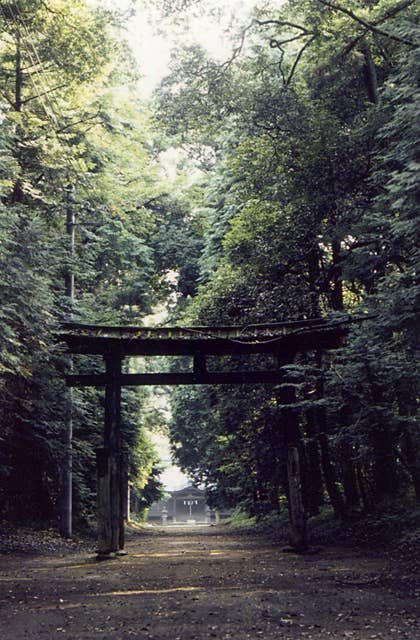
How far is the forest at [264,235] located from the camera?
12.6 meters

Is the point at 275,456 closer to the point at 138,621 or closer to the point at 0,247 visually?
the point at 0,247

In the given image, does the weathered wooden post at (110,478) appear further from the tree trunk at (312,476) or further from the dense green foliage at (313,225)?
the tree trunk at (312,476)

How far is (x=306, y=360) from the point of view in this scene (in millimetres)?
17906

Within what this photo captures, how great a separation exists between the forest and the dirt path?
3.39 m

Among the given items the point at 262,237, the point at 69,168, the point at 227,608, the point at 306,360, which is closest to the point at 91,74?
the point at 69,168

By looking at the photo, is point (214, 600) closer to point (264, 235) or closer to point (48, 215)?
point (264, 235)

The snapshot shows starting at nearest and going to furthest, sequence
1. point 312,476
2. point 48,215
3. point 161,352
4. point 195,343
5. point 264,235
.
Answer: point 195,343, point 161,352, point 264,235, point 312,476, point 48,215

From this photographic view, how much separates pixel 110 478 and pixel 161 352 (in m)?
3.01

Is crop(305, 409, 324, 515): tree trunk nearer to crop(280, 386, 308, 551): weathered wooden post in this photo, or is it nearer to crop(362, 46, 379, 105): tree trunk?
crop(280, 386, 308, 551): weathered wooden post

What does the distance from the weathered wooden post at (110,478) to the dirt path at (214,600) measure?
2.97 feet

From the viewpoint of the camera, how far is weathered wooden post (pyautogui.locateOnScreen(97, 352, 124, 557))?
13.7 metres

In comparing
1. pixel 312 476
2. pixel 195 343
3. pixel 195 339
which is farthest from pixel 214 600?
pixel 312 476

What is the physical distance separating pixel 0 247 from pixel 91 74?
1063cm

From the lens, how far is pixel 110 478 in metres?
13.8
